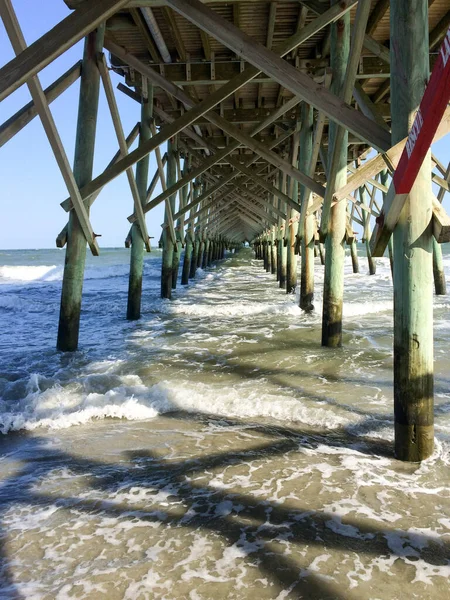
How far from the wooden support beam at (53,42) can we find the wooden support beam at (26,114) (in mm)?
1255

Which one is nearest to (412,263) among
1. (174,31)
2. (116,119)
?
(116,119)

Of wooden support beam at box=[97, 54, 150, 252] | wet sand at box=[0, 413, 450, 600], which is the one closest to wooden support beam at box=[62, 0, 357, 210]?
wooden support beam at box=[97, 54, 150, 252]

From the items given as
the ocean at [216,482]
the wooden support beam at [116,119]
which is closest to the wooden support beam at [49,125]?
the wooden support beam at [116,119]

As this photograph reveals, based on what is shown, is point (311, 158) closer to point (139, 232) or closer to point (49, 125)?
point (139, 232)

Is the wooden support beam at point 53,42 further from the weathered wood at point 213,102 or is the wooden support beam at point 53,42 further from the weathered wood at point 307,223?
the weathered wood at point 307,223

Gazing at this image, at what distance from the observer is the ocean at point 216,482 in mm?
1819

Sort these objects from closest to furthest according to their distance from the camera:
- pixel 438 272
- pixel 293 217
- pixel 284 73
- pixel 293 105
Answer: pixel 284 73
pixel 293 105
pixel 293 217
pixel 438 272

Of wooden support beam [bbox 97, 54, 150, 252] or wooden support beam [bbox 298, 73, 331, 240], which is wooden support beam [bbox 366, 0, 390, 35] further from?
wooden support beam [bbox 97, 54, 150, 252]

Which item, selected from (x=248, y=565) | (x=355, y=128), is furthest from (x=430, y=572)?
(x=355, y=128)

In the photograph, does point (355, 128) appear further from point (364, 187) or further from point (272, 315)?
point (364, 187)

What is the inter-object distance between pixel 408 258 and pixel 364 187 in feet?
43.7

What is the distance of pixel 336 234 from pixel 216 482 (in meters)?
3.74

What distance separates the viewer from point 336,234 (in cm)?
559

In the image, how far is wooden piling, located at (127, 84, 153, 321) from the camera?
7.67 m
